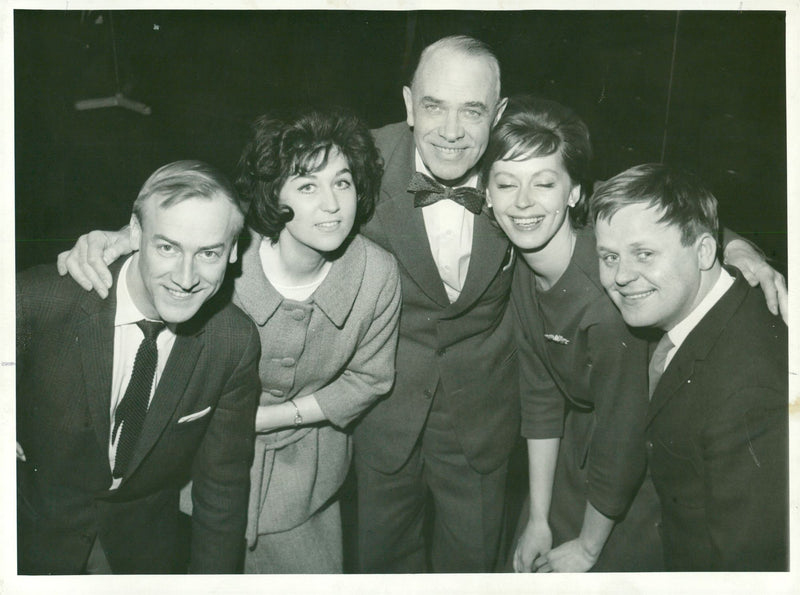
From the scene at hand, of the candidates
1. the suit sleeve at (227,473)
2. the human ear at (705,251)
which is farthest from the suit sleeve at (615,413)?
the suit sleeve at (227,473)

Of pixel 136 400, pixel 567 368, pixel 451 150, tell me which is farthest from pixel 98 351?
pixel 567 368

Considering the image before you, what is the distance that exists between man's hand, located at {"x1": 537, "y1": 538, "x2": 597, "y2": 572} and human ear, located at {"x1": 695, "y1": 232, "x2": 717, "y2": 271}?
110 cm

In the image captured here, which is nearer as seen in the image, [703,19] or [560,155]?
[560,155]

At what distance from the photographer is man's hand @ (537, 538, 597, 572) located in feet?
9.52

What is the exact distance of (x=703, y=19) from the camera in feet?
9.45

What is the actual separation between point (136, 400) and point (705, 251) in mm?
2021

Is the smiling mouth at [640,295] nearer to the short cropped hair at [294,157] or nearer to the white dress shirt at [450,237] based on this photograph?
the white dress shirt at [450,237]

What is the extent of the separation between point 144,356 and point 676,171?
77.2 inches

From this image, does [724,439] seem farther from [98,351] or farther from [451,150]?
[98,351]

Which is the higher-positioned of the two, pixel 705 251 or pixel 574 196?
pixel 574 196

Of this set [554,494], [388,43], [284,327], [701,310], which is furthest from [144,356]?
[701,310]

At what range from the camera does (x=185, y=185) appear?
260 centimetres

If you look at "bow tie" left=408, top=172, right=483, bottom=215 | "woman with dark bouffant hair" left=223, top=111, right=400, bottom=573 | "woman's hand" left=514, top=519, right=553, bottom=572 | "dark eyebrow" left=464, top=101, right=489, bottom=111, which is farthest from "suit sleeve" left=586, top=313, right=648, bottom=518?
"dark eyebrow" left=464, top=101, right=489, bottom=111
